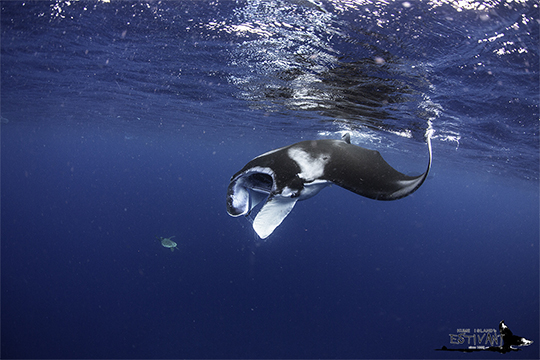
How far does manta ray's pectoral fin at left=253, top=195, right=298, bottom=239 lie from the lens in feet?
7.90

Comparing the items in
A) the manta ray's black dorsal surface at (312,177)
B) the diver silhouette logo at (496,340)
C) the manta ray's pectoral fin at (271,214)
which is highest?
the manta ray's black dorsal surface at (312,177)

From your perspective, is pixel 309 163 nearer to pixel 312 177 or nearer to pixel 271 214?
pixel 312 177

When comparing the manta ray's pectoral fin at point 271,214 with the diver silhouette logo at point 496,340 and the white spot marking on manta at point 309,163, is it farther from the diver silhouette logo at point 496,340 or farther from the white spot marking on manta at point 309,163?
the diver silhouette logo at point 496,340

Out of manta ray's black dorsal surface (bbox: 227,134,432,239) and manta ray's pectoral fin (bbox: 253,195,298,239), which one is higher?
manta ray's black dorsal surface (bbox: 227,134,432,239)

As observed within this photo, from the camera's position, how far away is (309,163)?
8.17ft

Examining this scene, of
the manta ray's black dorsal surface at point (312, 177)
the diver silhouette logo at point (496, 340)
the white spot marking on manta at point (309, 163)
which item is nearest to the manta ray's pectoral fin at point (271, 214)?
the manta ray's black dorsal surface at point (312, 177)

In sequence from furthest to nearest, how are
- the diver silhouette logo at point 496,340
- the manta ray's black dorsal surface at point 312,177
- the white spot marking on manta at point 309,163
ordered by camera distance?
1. the diver silhouette logo at point 496,340
2. the white spot marking on manta at point 309,163
3. the manta ray's black dorsal surface at point 312,177

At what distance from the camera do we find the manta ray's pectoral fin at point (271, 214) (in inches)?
94.8

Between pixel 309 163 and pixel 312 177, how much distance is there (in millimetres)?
177

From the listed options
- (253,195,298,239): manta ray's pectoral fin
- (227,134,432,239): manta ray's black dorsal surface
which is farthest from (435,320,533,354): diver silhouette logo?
(253,195,298,239): manta ray's pectoral fin

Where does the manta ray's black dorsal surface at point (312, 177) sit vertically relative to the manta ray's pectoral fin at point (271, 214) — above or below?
above

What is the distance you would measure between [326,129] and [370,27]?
10.6m

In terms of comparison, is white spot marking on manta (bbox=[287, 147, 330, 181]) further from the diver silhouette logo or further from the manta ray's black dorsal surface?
the diver silhouette logo

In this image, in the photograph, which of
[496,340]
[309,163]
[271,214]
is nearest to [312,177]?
[309,163]
